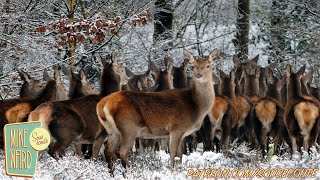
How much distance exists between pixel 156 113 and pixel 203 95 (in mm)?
962

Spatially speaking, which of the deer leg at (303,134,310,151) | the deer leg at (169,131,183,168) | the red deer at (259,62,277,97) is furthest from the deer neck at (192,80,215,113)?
the red deer at (259,62,277,97)

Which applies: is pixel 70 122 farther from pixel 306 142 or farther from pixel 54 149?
pixel 306 142

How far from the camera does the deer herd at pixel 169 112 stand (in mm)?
10492

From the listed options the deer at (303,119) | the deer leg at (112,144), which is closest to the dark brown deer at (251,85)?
the deer at (303,119)

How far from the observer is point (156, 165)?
10.7 m

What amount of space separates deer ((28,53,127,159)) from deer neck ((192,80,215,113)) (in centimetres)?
164

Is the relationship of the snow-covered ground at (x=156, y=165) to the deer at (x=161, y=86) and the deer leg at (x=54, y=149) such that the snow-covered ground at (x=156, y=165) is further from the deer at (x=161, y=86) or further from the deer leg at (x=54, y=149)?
the deer at (x=161, y=86)

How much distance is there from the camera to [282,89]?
15.5 meters

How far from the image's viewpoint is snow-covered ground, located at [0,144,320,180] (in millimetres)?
9672

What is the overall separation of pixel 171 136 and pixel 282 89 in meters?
5.45

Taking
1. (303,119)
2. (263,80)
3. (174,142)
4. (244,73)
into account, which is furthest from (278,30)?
(174,142)

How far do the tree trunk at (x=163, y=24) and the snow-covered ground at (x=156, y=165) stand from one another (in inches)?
394

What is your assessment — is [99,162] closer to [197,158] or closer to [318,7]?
[197,158]

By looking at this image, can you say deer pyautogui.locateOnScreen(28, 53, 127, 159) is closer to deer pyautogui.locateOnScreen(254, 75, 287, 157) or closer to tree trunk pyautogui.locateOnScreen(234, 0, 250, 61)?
deer pyautogui.locateOnScreen(254, 75, 287, 157)
